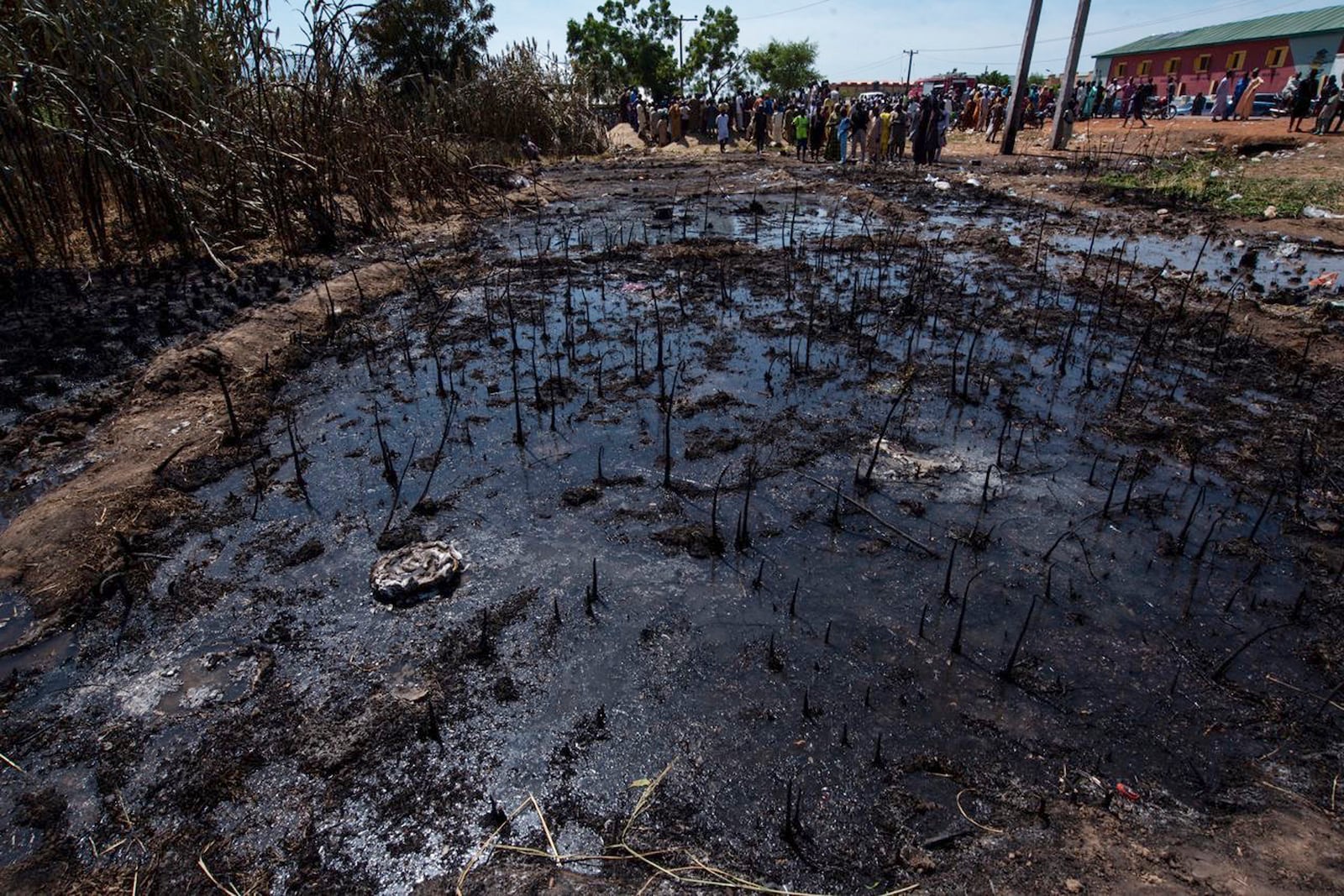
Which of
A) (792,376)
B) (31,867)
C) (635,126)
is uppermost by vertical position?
(635,126)

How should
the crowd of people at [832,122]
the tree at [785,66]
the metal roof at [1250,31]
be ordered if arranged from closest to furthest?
the crowd of people at [832,122] < the metal roof at [1250,31] < the tree at [785,66]

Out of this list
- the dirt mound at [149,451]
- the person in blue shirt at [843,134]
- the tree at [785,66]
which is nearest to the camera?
the dirt mound at [149,451]

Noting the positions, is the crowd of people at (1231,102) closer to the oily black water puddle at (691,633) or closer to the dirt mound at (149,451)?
the oily black water puddle at (691,633)

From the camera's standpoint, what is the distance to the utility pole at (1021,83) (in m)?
16.4

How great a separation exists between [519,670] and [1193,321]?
686 cm

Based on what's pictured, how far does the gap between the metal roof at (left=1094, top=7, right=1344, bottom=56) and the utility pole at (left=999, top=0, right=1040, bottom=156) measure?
78.8 ft

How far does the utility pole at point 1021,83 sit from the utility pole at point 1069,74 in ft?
2.84

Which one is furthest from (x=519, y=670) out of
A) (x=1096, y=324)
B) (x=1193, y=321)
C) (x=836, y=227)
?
(x=836, y=227)

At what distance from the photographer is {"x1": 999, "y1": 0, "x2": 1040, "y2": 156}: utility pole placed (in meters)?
16.4

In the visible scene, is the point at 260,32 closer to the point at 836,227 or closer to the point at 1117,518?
the point at 836,227

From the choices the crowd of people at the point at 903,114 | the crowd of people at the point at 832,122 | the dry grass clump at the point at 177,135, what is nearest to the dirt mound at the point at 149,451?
the dry grass clump at the point at 177,135

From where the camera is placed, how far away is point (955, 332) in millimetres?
6449

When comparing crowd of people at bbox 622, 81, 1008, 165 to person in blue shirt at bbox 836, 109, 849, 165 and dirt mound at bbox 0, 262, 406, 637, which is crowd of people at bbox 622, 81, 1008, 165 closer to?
person in blue shirt at bbox 836, 109, 849, 165

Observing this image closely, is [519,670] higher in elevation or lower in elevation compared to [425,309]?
lower
